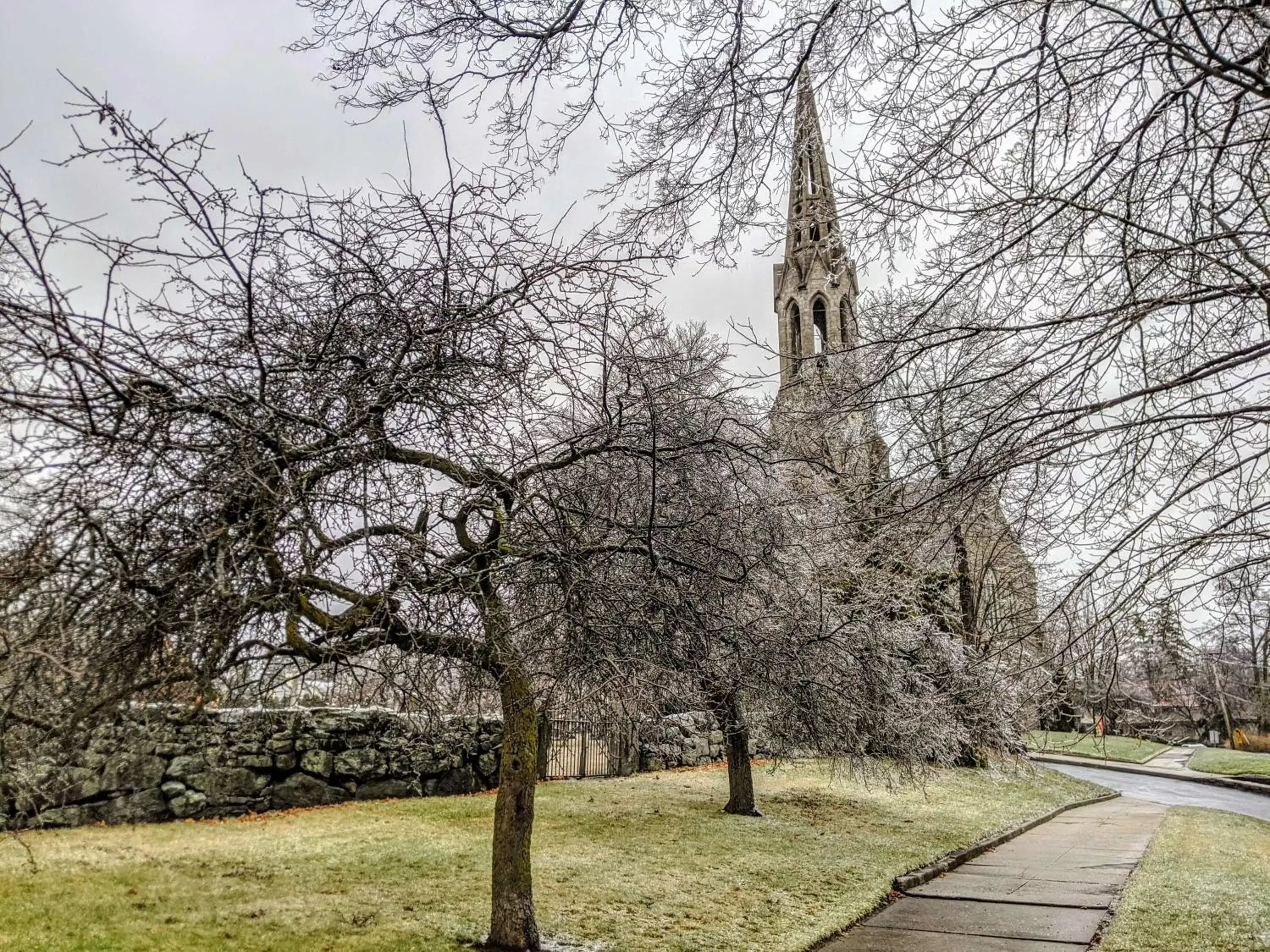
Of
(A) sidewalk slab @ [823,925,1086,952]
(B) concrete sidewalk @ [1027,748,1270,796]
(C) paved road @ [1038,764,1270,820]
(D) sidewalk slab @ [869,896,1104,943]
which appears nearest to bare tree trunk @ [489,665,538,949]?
(A) sidewalk slab @ [823,925,1086,952]

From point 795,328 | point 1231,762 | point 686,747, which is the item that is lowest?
point 1231,762

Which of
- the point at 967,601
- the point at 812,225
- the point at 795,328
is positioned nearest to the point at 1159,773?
the point at 967,601

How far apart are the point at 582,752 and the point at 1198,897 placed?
1167cm

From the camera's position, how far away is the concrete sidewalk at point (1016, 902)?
746 cm

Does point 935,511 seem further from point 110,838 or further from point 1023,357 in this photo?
point 110,838

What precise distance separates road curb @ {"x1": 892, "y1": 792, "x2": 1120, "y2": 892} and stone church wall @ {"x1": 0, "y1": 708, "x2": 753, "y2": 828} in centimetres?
347

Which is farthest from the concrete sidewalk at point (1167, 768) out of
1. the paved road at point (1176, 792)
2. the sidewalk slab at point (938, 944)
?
the sidewalk slab at point (938, 944)

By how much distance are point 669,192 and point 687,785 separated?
47.5 feet

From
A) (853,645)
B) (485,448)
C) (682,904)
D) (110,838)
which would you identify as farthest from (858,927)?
(110,838)

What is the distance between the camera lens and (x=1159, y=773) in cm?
2927

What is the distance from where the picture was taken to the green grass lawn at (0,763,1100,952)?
6.79m

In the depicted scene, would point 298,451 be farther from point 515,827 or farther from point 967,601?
point 967,601

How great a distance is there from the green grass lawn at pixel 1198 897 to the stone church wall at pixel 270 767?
499 centimetres

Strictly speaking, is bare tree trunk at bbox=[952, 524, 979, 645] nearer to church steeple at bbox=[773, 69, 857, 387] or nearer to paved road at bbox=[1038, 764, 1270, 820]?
paved road at bbox=[1038, 764, 1270, 820]
